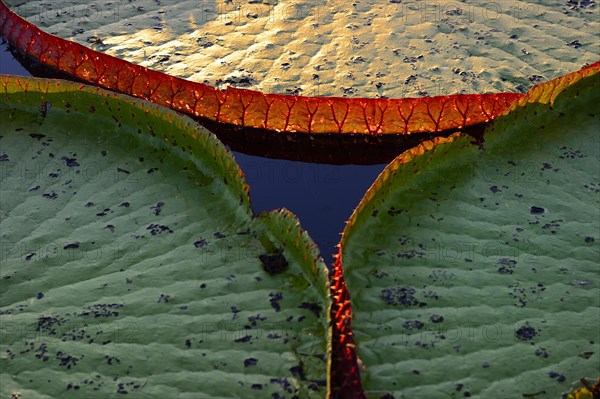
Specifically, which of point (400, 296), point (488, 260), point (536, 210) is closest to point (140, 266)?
point (400, 296)

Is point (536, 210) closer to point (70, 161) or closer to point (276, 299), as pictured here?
point (276, 299)

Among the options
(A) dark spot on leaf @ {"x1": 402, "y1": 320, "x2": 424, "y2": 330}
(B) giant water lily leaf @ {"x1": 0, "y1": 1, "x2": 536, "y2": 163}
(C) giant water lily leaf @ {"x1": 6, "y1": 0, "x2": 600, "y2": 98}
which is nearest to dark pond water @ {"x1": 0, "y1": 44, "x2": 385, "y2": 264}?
(B) giant water lily leaf @ {"x1": 0, "y1": 1, "x2": 536, "y2": 163}

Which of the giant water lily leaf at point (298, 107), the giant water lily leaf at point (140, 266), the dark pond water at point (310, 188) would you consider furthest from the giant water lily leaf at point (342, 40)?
the giant water lily leaf at point (140, 266)

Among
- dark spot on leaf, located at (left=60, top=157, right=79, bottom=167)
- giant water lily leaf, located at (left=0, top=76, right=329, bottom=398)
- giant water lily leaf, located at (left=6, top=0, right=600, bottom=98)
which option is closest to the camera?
giant water lily leaf, located at (left=0, top=76, right=329, bottom=398)

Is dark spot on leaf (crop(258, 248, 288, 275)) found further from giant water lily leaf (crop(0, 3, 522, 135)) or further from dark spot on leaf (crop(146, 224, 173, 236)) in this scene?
giant water lily leaf (crop(0, 3, 522, 135))

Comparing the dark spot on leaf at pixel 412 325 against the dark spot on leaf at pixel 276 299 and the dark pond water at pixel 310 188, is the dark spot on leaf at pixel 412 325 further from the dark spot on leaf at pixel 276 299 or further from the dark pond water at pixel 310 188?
the dark pond water at pixel 310 188

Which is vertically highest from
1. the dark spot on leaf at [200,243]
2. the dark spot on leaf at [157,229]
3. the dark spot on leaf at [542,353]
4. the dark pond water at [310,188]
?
the dark pond water at [310,188]

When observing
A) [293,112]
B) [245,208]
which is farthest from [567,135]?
[245,208]
